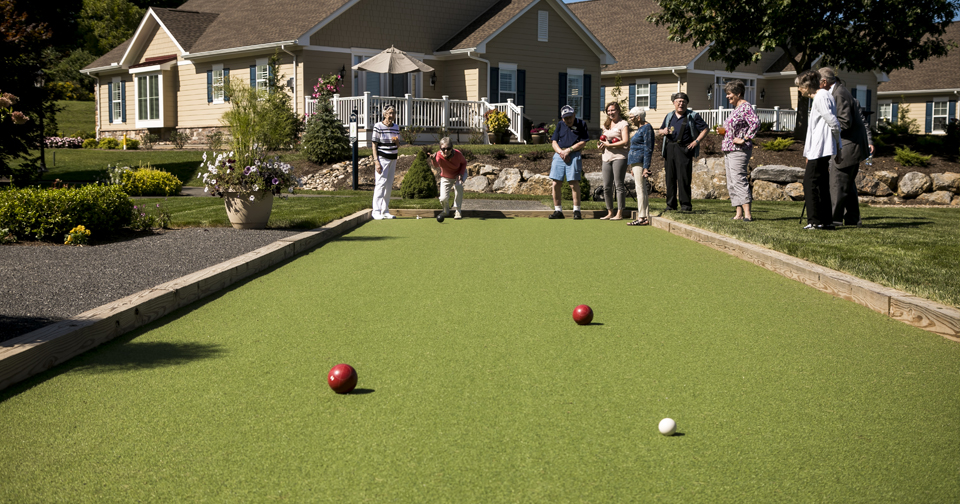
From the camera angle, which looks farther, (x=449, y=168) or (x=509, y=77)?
(x=509, y=77)

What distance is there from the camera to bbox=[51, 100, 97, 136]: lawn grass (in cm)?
4081

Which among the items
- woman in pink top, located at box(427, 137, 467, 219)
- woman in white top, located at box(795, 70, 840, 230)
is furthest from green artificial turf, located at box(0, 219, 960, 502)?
woman in pink top, located at box(427, 137, 467, 219)

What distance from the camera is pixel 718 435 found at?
3412 millimetres

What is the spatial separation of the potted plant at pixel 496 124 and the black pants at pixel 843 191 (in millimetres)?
17886

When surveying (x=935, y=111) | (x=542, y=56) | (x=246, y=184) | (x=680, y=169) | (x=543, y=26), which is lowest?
(x=246, y=184)

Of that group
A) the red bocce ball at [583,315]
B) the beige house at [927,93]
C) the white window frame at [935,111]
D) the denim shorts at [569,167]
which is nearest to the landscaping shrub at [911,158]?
the denim shorts at [569,167]

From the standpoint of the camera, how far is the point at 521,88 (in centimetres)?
3088

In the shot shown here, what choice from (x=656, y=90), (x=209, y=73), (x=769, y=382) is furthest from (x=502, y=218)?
(x=656, y=90)

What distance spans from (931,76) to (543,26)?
23583 millimetres

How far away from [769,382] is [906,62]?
83.0 ft

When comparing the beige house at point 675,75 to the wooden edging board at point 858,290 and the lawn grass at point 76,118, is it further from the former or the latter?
the wooden edging board at point 858,290

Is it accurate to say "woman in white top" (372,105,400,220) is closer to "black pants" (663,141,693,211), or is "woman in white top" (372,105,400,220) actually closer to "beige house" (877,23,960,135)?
"black pants" (663,141,693,211)

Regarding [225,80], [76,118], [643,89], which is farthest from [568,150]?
[76,118]

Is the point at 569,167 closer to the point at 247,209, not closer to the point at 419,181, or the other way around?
the point at 419,181
